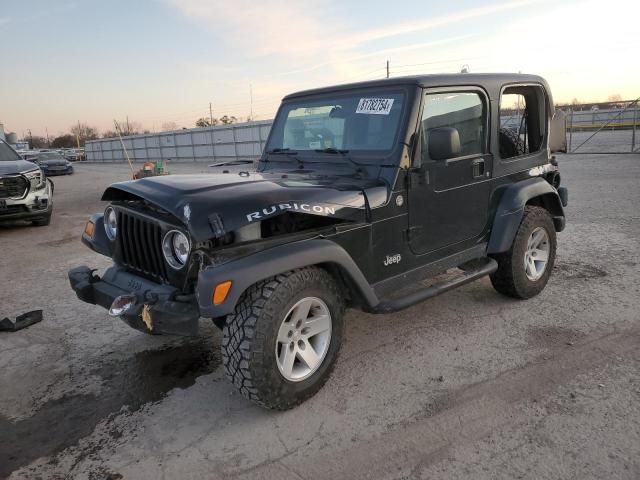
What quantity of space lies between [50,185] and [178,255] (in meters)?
8.72

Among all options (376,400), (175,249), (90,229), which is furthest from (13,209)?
(376,400)

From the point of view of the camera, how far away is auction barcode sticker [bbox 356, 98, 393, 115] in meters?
3.61

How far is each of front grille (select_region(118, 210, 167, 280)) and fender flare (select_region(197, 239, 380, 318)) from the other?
0.60 metres

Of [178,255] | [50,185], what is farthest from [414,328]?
[50,185]

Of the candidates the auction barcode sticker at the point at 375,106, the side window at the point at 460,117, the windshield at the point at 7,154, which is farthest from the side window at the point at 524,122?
the windshield at the point at 7,154

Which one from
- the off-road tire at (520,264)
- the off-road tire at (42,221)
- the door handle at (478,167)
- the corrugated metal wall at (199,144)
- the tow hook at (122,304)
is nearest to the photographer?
the tow hook at (122,304)

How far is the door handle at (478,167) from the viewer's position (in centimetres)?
400

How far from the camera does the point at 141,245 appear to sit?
3246 mm

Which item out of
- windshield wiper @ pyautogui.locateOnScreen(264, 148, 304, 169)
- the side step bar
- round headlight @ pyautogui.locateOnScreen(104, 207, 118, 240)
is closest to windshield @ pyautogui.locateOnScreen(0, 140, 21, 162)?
round headlight @ pyautogui.locateOnScreen(104, 207, 118, 240)

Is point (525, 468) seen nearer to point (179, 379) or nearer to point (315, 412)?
point (315, 412)

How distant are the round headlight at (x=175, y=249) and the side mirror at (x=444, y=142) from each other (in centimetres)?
179

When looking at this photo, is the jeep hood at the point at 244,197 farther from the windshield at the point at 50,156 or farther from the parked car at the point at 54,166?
the windshield at the point at 50,156

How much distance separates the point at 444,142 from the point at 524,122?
6.55ft

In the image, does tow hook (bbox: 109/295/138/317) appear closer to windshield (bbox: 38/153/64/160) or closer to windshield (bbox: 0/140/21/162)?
windshield (bbox: 0/140/21/162)
